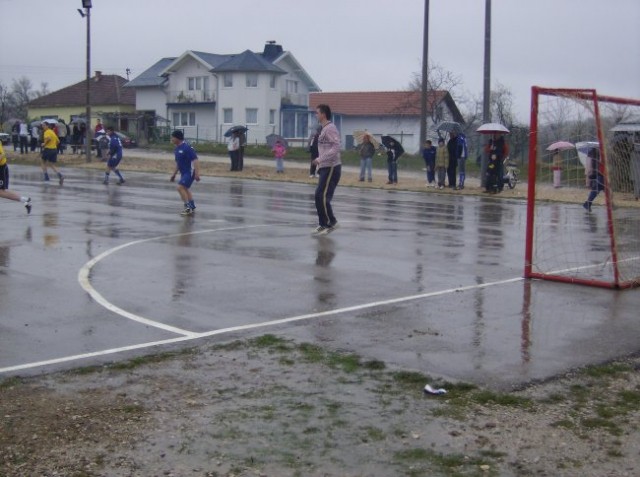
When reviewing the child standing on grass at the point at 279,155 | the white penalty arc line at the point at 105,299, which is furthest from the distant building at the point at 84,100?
the white penalty arc line at the point at 105,299

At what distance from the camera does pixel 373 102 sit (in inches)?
3024

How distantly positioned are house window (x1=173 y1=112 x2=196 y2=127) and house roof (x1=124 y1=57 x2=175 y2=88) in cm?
330

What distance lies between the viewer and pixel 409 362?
714cm

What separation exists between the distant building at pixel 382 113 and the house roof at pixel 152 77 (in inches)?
530

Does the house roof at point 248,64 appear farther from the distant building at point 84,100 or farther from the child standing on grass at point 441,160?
the child standing on grass at point 441,160

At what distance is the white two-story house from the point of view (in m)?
75.2

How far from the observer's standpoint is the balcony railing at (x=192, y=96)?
255 feet

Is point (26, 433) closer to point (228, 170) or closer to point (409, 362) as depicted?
point (409, 362)

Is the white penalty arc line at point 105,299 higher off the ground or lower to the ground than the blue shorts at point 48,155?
lower

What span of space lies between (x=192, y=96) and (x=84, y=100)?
51.3 feet

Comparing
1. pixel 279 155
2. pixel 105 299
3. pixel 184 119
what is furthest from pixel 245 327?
pixel 184 119

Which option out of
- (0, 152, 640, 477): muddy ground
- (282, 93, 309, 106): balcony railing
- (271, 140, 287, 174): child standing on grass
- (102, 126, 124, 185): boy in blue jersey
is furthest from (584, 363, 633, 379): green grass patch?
(282, 93, 309, 106): balcony railing

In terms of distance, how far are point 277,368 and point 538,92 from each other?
573 centimetres

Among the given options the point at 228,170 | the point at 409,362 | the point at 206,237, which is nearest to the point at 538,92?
the point at 409,362
